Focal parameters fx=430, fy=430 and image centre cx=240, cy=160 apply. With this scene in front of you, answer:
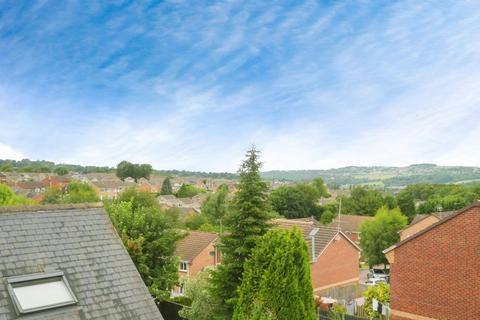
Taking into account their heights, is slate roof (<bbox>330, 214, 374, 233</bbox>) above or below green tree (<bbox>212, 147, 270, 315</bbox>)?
below

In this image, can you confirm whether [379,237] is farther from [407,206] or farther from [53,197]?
[53,197]

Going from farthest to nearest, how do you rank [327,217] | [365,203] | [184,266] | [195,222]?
1. [365,203]
2. [327,217]
3. [195,222]
4. [184,266]

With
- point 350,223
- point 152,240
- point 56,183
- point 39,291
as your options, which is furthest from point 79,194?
point 39,291

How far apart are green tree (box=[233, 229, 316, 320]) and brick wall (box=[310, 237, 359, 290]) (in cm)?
2088

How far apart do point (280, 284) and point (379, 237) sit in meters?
41.8

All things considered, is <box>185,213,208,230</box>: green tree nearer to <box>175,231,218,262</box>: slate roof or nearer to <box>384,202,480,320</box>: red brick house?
<box>175,231,218,262</box>: slate roof

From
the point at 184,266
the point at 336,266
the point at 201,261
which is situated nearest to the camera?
the point at 336,266

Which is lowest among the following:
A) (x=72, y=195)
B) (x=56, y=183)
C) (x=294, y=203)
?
(x=294, y=203)

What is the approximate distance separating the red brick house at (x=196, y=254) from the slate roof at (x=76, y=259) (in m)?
26.7

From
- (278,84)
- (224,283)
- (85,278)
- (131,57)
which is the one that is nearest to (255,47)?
(278,84)

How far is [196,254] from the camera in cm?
3803

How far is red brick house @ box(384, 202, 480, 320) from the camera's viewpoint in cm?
1527

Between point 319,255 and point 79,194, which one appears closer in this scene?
point 319,255

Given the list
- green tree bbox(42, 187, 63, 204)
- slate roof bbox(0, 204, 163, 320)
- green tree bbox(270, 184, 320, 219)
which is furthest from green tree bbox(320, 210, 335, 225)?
slate roof bbox(0, 204, 163, 320)
